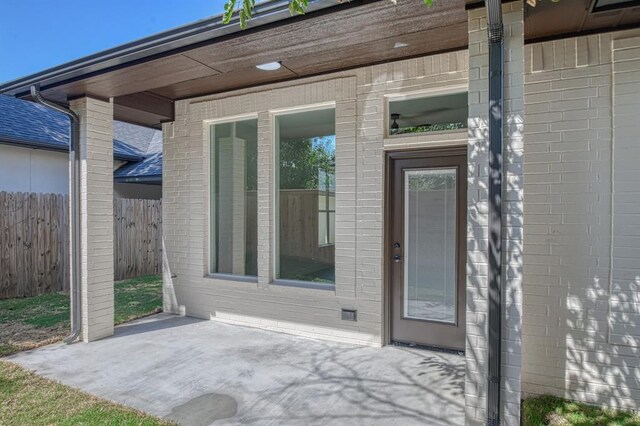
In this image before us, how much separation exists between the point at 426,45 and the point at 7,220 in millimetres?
7867

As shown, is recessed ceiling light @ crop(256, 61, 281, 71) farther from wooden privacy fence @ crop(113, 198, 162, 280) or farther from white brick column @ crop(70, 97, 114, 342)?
wooden privacy fence @ crop(113, 198, 162, 280)

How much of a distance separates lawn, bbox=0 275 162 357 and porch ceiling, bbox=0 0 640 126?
2966mm

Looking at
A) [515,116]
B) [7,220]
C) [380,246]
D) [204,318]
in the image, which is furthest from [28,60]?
[515,116]

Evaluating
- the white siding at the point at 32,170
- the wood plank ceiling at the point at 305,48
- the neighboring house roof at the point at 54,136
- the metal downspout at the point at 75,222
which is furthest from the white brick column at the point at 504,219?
the white siding at the point at 32,170

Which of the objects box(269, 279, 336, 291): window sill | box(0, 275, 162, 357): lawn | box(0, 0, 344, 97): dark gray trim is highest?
box(0, 0, 344, 97): dark gray trim

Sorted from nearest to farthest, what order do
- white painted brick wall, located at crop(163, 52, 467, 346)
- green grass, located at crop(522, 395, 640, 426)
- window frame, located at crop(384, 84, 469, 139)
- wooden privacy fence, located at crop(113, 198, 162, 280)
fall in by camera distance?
green grass, located at crop(522, 395, 640, 426) → window frame, located at crop(384, 84, 469, 139) → white painted brick wall, located at crop(163, 52, 467, 346) → wooden privacy fence, located at crop(113, 198, 162, 280)

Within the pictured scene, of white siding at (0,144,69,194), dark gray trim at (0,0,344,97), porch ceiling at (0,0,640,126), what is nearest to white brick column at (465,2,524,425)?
porch ceiling at (0,0,640,126)

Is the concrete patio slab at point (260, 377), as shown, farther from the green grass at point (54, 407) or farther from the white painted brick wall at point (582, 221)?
the white painted brick wall at point (582, 221)

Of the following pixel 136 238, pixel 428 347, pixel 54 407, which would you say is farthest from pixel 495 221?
pixel 136 238

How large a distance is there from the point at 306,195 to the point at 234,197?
1192mm

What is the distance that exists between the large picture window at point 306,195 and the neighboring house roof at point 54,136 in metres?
6.60

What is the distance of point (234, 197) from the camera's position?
5680 millimetres

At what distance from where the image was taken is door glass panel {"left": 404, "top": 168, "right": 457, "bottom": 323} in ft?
14.0

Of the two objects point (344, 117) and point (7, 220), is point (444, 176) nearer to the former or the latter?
point (344, 117)
